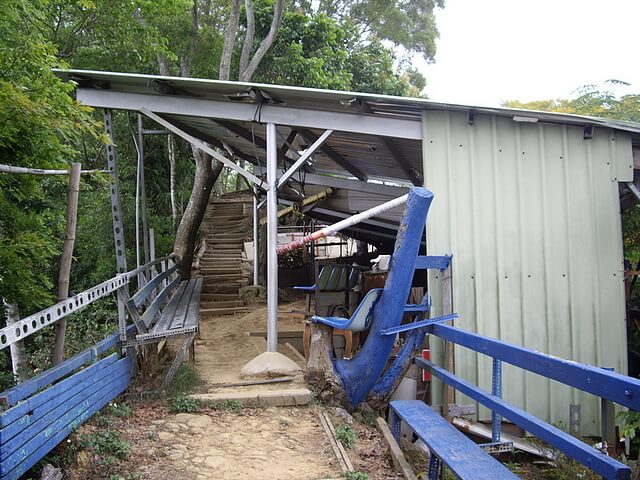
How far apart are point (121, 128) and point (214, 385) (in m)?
9.88

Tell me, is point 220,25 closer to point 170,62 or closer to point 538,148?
point 170,62

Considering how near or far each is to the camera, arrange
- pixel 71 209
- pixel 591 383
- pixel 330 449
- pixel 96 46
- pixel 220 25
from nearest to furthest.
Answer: pixel 591 383 → pixel 71 209 → pixel 330 449 → pixel 96 46 → pixel 220 25

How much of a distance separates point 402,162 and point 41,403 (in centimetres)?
573

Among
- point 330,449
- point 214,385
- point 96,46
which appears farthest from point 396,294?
point 96,46

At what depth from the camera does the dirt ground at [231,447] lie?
3531 mm

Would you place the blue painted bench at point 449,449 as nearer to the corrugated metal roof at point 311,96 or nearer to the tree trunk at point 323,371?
the tree trunk at point 323,371

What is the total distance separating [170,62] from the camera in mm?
13586

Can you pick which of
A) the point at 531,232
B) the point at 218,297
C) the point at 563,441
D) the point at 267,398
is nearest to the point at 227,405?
the point at 267,398

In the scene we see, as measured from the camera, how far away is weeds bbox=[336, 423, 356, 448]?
163 inches

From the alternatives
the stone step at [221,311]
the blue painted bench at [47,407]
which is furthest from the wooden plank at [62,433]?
the stone step at [221,311]

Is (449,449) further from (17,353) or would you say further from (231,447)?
(17,353)

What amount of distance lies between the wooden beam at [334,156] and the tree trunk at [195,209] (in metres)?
4.20

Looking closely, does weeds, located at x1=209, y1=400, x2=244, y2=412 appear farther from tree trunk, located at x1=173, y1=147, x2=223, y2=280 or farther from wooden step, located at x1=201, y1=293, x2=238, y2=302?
wooden step, located at x1=201, y1=293, x2=238, y2=302

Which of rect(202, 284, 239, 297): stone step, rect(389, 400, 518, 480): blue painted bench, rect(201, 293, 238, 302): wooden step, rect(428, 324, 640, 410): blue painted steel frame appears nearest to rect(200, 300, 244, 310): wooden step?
rect(201, 293, 238, 302): wooden step
